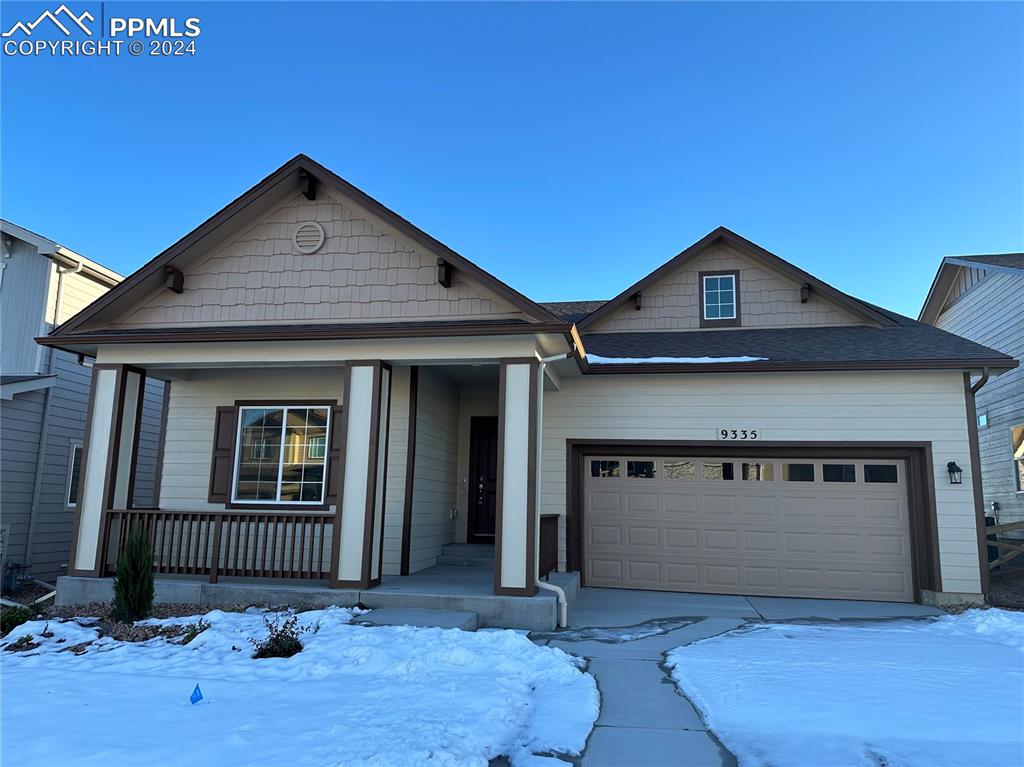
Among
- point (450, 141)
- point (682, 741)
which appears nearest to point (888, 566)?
point (682, 741)

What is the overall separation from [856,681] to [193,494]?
884 cm

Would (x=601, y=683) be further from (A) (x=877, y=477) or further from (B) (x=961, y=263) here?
(B) (x=961, y=263)

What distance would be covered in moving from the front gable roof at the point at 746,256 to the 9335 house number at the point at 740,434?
302 centimetres

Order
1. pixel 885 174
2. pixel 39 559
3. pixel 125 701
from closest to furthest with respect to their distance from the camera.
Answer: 1. pixel 125 701
2. pixel 39 559
3. pixel 885 174

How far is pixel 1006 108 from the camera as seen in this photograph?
9664mm

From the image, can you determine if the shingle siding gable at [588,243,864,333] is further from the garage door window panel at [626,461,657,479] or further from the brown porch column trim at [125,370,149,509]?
the brown porch column trim at [125,370,149,509]

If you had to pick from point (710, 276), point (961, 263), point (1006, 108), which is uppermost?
point (1006, 108)

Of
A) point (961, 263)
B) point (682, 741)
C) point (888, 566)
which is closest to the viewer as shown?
point (682, 741)

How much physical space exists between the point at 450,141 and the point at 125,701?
1362 cm

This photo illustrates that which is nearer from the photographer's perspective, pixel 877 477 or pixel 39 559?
pixel 877 477

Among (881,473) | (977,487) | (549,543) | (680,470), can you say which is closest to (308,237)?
(549,543)

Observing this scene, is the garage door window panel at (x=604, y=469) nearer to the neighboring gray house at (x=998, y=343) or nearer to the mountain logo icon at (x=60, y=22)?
the neighboring gray house at (x=998, y=343)

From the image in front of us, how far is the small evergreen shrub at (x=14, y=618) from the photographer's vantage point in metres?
6.44

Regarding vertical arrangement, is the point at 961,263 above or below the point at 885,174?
below
